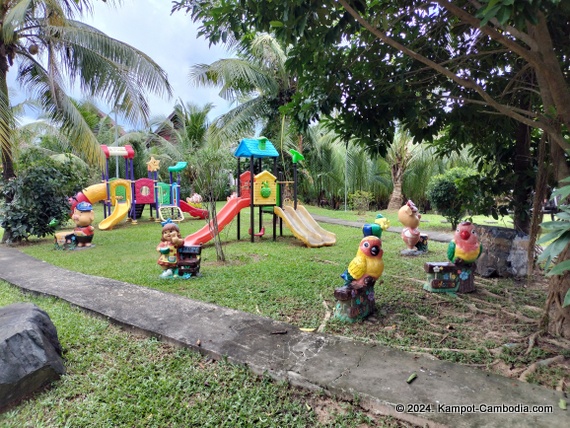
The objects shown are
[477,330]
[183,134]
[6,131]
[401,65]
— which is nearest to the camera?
[477,330]

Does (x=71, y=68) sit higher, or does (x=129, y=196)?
(x=71, y=68)

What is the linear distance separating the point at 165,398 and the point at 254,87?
11.7 meters

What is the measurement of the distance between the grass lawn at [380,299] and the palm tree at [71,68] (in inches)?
117

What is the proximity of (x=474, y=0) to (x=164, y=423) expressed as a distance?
364cm

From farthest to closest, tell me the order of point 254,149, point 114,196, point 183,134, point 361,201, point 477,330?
point 183,134, point 361,201, point 114,196, point 254,149, point 477,330

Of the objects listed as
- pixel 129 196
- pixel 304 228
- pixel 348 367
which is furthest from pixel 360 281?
pixel 129 196

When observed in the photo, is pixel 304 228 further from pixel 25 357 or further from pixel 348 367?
pixel 25 357

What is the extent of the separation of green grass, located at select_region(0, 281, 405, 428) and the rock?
4.10 metres

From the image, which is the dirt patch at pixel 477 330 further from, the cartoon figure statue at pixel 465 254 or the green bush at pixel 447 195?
the green bush at pixel 447 195

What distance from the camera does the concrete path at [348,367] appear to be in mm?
2094

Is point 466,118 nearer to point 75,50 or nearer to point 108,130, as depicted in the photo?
point 75,50

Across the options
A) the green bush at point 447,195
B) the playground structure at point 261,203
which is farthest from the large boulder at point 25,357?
the green bush at point 447,195

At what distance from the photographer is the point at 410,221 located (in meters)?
6.97

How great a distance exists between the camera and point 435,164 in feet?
56.2
